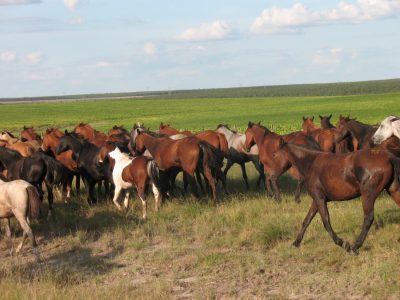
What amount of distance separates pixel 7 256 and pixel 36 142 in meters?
7.95

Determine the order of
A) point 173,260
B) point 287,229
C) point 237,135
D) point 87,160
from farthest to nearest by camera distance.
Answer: point 237,135, point 87,160, point 287,229, point 173,260

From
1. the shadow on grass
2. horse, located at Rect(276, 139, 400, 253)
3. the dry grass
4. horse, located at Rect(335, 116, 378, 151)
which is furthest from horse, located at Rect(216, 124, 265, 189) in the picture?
the shadow on grass

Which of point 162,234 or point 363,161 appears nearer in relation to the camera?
point 363,161

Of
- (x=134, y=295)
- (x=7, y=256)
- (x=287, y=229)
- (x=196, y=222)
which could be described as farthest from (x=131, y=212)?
(x=134, y=295)

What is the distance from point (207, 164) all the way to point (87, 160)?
3242 millimetres

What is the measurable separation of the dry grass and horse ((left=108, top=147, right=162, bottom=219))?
43cm

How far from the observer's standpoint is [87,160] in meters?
14.4

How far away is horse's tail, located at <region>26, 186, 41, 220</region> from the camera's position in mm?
9594

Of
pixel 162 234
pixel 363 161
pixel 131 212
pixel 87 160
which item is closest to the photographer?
pixel 363 161

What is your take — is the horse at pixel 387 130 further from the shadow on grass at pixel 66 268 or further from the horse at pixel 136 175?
the shadow on grass at pixel 66 268

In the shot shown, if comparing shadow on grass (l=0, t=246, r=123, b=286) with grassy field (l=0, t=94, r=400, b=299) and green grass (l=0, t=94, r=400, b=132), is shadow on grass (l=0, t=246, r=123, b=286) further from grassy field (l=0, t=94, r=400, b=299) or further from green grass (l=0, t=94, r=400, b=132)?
green grass (l=0, t=94, r=400, b=132)

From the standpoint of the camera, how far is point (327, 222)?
8.71m

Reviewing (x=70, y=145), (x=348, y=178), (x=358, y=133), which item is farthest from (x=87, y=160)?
(x=348, y=178)

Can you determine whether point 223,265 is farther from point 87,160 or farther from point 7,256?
point 87,160
